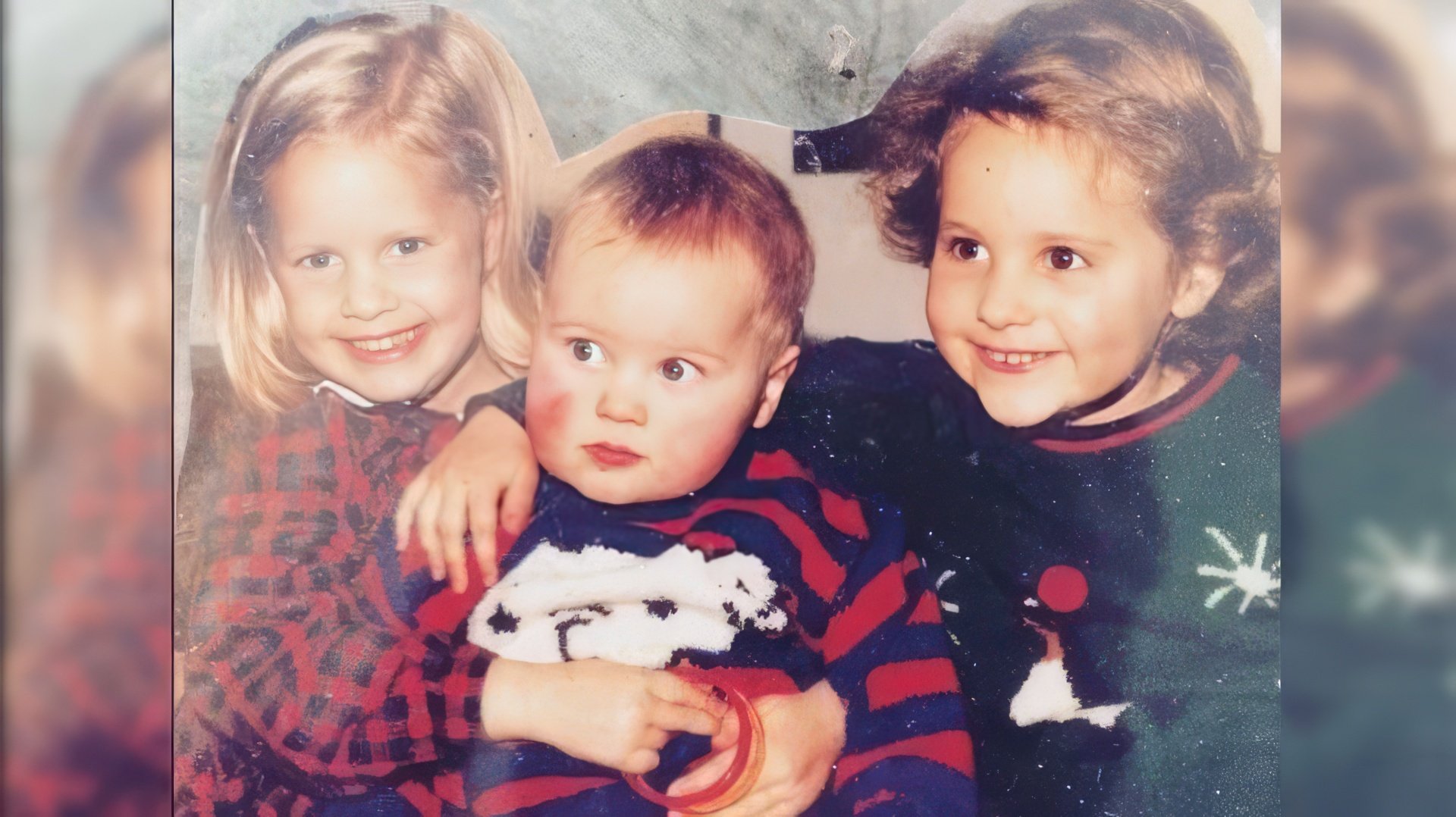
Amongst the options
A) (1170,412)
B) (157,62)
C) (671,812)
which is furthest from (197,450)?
(1170,412)

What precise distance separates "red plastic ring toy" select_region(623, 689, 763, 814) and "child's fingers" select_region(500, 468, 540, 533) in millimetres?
423

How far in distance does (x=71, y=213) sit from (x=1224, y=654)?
2.02 m

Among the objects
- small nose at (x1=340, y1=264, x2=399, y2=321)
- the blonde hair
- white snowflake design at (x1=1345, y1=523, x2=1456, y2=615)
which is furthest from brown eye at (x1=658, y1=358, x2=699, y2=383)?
white snowflake design at (x1=1345, y1=523, x2=1456, y2=615)

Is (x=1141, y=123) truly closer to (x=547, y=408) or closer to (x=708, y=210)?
(x=708, y=210)

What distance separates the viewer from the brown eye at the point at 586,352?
5.11 ft

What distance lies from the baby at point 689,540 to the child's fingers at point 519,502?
18mm

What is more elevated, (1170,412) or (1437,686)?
(1170,412)

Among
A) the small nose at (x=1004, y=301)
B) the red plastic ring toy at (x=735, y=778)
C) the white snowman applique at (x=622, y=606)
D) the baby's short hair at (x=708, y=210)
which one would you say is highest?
the baby's short hair at (x=708, y=210)

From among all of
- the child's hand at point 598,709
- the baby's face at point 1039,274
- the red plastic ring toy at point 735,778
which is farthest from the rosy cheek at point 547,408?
the baby's face at point 1039,274

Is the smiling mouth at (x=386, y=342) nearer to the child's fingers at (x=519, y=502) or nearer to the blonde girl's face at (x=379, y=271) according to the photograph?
the blonde girl's face at (x=379, y=271)

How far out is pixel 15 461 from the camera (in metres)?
1.63

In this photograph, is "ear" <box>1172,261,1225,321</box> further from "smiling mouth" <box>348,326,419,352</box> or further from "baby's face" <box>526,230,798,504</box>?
"smiling mouth" <box>348,326,419,352</box>

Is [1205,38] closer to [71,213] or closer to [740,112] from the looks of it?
[740,112]

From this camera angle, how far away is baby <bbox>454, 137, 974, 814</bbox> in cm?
155
